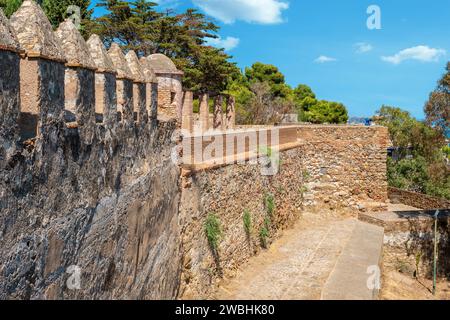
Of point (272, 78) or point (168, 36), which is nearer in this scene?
point (168, 36)

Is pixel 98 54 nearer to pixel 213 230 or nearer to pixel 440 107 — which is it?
pixel 213 230

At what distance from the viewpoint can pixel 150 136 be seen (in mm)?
5652

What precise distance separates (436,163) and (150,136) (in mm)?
23863

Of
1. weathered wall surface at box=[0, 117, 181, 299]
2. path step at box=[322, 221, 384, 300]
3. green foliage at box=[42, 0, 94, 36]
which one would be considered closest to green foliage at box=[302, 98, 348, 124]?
green foliage at box=[42, 0, 94, 36]

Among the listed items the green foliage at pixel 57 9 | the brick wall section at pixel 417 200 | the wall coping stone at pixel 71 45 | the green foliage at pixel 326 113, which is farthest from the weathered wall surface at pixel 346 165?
the green foliage at pixel 326 113

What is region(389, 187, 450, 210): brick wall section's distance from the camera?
57.1 feet

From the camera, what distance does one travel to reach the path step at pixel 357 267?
686 cm

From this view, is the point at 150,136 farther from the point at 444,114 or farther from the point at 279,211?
the point at 444,114

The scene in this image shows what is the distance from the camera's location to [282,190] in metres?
13.1

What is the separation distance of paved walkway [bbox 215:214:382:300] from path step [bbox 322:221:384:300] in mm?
17

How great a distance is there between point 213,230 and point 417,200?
13386mm

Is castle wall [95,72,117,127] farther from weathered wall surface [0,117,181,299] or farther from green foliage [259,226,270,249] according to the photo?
green foliage [259,226,270,249]

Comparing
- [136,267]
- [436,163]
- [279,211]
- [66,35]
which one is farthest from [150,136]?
[436,163]

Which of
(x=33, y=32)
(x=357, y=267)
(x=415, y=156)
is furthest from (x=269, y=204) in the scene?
(x=415, y=156)
